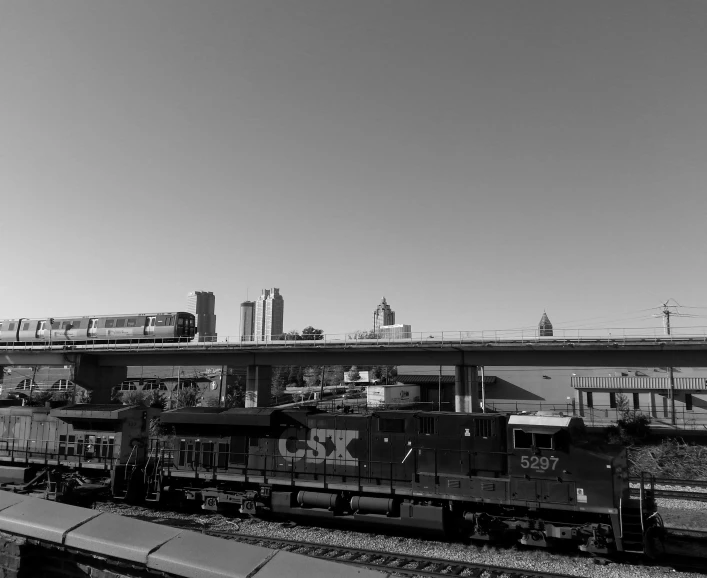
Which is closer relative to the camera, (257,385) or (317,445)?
(317,445)

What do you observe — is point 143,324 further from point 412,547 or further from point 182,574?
point 182,574

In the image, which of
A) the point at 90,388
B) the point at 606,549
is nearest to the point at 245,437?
the point at 606,549

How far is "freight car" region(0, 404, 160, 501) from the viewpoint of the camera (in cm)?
1783

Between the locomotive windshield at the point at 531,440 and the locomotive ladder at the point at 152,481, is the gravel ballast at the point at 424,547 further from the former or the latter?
the locomotive windshield at the point at 531,440

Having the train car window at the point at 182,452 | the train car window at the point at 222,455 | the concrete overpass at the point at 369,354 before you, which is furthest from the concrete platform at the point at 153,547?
the concrete overpass at the point at 369,354

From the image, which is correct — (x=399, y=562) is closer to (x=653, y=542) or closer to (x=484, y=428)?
(x=484, y=428)

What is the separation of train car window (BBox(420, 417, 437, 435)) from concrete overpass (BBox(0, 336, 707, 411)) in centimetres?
2170

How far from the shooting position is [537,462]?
41.7 feet

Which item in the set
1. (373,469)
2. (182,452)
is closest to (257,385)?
(182,452)

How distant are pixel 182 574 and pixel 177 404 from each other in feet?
163

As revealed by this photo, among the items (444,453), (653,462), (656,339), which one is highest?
(656,339)

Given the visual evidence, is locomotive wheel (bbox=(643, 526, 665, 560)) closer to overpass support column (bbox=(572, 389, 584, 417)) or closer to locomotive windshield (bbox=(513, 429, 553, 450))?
locomotive windshield (bbox=(513, 429, 553, 450))

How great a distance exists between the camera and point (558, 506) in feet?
39.8

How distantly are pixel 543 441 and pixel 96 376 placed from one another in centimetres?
4315
